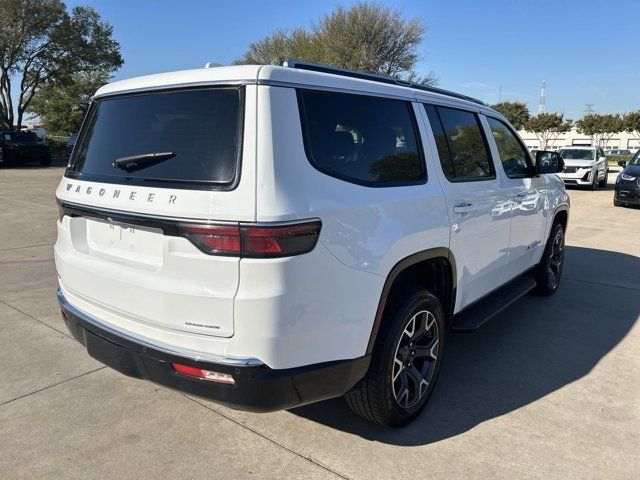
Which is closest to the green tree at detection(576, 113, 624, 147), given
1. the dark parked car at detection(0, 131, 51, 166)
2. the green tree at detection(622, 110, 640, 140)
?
the green tree at detection(622, 110, 640, 140)

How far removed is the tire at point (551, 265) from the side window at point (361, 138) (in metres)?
2.92

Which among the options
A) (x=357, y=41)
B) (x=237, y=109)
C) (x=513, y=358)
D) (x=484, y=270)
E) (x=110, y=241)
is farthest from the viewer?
(x=357, y=41)

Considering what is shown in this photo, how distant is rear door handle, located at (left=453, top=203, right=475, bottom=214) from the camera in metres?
3.24

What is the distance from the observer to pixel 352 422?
3.09 meters

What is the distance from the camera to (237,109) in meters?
2.27

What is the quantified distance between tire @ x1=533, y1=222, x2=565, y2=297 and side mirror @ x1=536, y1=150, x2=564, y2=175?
81cm

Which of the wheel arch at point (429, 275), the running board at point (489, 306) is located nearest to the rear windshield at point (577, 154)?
the running board at point (489, 306)

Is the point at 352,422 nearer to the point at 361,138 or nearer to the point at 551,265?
the point at 361,138

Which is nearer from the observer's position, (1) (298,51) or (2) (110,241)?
(2) (110,241)

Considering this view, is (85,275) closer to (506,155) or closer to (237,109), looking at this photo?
(237,109)

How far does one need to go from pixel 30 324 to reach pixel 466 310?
3.70 metres

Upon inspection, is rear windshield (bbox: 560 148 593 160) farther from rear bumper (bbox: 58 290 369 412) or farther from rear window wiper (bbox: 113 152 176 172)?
rear window wiper (bbox: 113 152 176 172)

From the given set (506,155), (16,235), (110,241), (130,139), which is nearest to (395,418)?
(110,241)

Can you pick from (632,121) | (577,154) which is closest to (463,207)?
(577,154)
